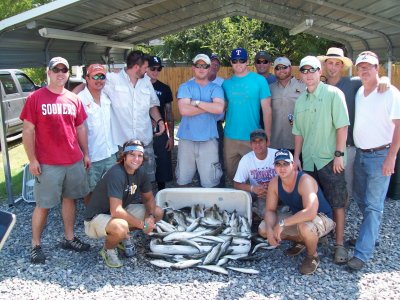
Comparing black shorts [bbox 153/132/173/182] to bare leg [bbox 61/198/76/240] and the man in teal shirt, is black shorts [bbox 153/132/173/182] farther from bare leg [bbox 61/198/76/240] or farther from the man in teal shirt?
bare leg [bbox 61/198/76/240]

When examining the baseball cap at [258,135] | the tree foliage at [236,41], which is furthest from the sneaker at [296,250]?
the tree foliage at [236,41]

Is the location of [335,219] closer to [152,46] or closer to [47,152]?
[47,152]

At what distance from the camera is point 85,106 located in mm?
5152

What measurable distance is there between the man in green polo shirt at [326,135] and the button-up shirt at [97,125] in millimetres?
2403

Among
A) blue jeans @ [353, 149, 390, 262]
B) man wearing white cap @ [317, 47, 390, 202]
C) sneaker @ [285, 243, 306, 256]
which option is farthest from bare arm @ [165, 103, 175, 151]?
blue jeans @ [353, 149, 390, 262]

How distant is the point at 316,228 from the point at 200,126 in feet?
7.33

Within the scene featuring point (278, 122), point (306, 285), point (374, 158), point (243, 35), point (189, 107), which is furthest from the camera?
point (243, 35)

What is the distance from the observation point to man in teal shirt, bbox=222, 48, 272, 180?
5.63 metres

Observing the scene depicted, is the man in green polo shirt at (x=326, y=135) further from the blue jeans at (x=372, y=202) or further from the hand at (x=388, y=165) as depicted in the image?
the hand at (x=388, y=165)

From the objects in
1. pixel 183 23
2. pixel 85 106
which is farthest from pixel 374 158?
pixel 183 23

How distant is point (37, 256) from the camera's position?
4.70m

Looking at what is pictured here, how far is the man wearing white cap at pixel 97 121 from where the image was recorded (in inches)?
204

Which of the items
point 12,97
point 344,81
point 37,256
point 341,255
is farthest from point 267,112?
point 12,97

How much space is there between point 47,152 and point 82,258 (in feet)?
4.28
